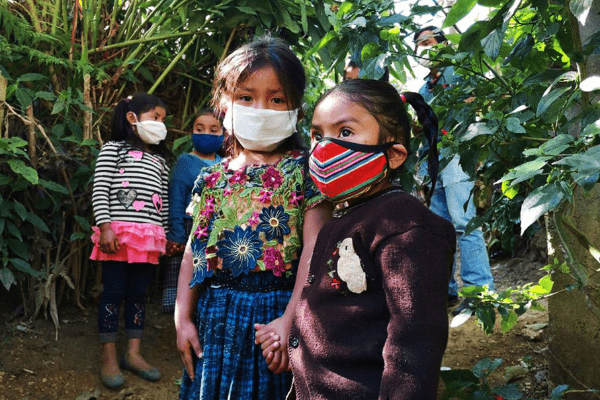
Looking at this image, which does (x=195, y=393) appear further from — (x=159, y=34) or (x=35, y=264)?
(x=159, y=34)

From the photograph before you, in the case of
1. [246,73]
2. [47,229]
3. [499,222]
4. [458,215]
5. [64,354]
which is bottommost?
[64,354]

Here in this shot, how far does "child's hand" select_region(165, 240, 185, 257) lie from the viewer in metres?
3.40

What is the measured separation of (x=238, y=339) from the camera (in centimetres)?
163

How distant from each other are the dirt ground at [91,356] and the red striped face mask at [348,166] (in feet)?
5.63

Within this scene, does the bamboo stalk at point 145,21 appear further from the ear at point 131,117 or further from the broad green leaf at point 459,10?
the broad green leaf at point 459,10

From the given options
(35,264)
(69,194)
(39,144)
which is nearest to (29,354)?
(35,264)

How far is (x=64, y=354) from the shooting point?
3.35 meters

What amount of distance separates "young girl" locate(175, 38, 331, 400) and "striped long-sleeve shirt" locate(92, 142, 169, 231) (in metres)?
1.49

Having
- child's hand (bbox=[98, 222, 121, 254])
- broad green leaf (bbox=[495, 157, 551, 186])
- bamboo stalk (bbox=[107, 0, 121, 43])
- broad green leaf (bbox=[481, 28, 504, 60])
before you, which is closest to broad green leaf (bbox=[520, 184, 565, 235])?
broad green leaf (bbox=[495, 157, 551, 186])

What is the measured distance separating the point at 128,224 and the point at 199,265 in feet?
5.18

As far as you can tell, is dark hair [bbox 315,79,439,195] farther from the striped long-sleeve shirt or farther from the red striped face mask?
the striped long-sleeve shirt

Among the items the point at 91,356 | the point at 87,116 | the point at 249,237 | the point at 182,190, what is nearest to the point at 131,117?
the point at 87,116

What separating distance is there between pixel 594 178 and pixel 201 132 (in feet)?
9.00

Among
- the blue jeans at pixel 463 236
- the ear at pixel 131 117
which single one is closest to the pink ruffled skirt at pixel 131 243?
the ear at pixel 131 117
